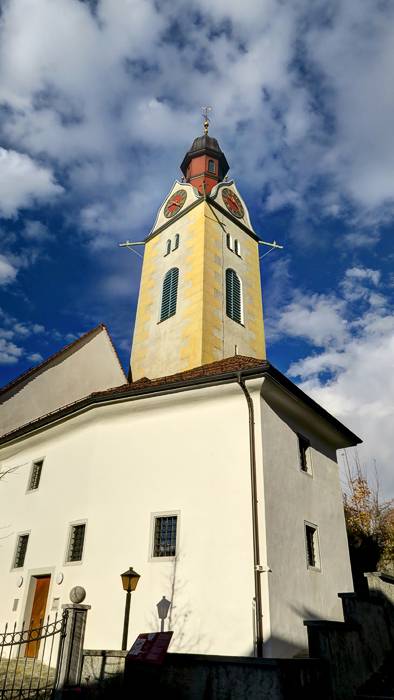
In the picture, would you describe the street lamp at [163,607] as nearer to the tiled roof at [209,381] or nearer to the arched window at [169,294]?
the tiled roof at [209,381]

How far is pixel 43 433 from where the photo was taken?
16016 millimetres

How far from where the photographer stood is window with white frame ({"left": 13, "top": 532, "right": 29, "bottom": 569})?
14.3 meters

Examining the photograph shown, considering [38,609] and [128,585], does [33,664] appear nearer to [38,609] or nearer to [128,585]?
[38,609]

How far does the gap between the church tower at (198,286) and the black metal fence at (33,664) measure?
33.7ft

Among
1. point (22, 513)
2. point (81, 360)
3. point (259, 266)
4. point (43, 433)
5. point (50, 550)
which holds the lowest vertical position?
point (50, 550)

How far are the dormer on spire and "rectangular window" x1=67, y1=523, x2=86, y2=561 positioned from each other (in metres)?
21.3

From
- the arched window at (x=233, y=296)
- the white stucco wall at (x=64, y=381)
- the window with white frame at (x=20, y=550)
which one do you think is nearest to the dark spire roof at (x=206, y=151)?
the arched window at (x=233, y=296)

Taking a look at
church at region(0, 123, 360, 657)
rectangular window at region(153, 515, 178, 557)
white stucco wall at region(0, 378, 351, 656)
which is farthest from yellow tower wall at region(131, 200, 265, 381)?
rectangular window at region(153, 515, 178, 557)

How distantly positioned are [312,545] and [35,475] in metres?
9.02

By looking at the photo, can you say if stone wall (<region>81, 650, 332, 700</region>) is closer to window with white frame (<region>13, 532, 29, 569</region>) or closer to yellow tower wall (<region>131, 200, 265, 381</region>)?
window with white frame (<region>13, 532, 29, 569</region>)

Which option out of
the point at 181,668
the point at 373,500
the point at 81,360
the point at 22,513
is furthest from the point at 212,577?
the point at 373,500

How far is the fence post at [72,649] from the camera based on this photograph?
8.05 meters

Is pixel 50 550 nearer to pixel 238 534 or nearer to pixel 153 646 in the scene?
pixel 238 534

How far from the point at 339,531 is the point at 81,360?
12064 mm
